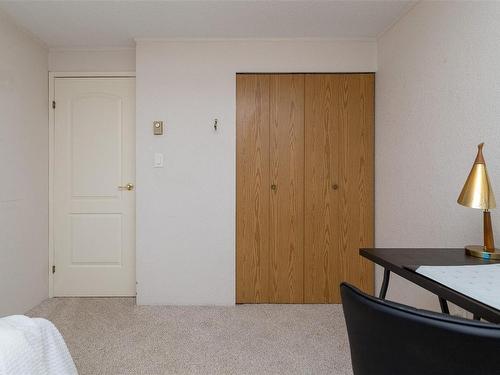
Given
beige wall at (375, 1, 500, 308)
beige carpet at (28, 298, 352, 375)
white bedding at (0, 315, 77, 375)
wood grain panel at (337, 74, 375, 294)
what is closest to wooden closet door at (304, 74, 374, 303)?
wood grain panel at (337, 74, 375, 294)

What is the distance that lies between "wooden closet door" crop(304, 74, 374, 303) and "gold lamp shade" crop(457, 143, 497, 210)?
1.38 meters

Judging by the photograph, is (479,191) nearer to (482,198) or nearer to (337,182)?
(482,198)

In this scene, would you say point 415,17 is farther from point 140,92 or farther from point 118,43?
point 118,43

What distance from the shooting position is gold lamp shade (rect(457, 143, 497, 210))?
126 centimetres

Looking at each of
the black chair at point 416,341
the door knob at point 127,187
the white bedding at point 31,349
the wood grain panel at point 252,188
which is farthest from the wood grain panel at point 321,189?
the black chair at point 416,341

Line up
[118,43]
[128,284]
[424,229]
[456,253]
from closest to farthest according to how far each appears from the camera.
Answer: [456,253] < [424,229] < [118,43] < [128,284]

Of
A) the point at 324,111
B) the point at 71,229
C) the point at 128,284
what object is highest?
the point at 324,111

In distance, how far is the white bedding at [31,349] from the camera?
1.01m

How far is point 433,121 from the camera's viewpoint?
74.9 inches

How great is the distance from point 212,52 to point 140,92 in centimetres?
72

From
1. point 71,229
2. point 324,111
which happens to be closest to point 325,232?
point 324,111

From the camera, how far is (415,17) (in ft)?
6.88

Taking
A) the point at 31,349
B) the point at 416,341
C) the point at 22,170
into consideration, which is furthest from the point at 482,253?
the point at 22,170

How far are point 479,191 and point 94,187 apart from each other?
2934 millimetres
